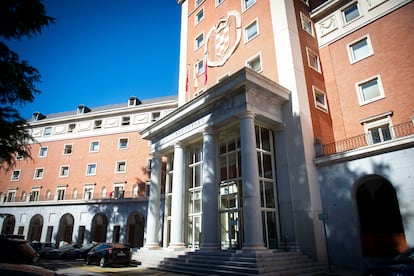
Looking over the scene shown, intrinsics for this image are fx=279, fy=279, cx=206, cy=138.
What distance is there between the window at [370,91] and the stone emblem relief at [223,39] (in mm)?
9249

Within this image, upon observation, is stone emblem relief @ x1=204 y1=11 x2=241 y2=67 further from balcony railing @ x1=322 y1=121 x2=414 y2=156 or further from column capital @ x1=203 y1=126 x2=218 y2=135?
balcony railing @ x1=322 y1=121 x2=414 y2=156

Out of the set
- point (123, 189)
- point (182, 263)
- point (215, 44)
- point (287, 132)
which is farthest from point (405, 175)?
point (123, 189)

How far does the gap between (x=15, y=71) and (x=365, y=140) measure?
17539 mm

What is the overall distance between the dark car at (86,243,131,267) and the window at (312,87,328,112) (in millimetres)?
14780

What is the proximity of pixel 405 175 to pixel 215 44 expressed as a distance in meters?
16.9

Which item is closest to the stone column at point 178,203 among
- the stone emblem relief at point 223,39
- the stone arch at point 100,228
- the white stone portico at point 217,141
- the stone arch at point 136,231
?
the white stone portico at point 217,141

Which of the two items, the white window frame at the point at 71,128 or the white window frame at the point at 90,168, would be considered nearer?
the white window frame at the point at 90,168

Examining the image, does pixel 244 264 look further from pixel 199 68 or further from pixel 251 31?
pixel 199 68

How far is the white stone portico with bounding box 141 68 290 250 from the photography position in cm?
1304

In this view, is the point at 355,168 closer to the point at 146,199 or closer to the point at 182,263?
the point at 182,263

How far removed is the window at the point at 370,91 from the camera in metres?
16.4

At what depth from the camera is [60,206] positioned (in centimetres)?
3319

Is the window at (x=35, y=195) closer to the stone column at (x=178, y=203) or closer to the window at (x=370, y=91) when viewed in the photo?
the stone column at (x=178, y=203)

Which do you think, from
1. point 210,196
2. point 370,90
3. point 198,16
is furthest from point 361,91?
point 198,16
